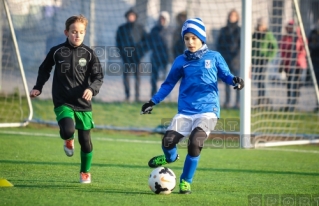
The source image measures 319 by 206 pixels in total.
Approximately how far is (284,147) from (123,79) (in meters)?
5.55

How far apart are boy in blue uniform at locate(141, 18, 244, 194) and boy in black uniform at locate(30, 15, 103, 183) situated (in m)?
0.74

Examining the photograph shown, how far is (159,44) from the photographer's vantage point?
16.1m

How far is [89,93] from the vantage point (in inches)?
271

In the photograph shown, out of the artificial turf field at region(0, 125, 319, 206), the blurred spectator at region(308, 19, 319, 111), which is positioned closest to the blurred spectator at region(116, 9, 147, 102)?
the artificial turf field at region(0, 125, 319, 206)

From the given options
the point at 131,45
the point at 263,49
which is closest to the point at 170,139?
the point at 263,49

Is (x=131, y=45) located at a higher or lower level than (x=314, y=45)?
higher

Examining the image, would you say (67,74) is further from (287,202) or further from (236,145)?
(236,145)

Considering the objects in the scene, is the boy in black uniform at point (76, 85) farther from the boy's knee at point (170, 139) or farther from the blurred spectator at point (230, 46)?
the blurred spectator at point (230, 46)

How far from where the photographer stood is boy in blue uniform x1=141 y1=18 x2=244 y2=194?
6582 mm

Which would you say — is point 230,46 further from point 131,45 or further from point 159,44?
point 131,45

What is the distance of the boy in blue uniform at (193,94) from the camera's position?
6.58m

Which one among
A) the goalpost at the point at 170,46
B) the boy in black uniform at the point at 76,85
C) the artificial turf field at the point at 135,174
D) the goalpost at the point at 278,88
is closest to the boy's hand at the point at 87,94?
the boy in black uniform at the point at 76,85

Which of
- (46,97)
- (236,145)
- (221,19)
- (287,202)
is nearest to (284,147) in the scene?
(236,145)

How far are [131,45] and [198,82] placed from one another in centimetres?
858
